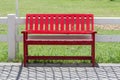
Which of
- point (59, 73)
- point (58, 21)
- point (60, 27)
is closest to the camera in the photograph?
point (59, 73)

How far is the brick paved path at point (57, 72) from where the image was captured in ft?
26.3

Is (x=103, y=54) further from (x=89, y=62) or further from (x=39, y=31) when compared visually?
(x=39, y=31)

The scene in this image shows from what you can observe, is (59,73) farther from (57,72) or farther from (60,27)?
(60,27)

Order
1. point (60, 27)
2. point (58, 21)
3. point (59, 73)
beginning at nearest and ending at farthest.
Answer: point (59, 73), point (58, 21), point (60, 27)

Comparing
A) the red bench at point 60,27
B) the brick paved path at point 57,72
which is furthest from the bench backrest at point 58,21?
the brick paved path at point 57,72

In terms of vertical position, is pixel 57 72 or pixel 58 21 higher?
pixel 58 21

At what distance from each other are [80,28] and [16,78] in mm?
2238

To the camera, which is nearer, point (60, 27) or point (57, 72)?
point (57, 72)

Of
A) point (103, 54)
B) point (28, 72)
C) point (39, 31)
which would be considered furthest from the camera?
point (103, 54)

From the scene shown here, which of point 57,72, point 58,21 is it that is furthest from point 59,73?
point 58,21

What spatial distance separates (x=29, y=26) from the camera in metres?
9.63

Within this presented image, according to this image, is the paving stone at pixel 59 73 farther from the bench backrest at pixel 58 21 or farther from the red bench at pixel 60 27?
the bench backrest at pixel 58 21

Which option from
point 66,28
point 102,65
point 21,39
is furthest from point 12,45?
point 102,65

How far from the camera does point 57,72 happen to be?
847cm
